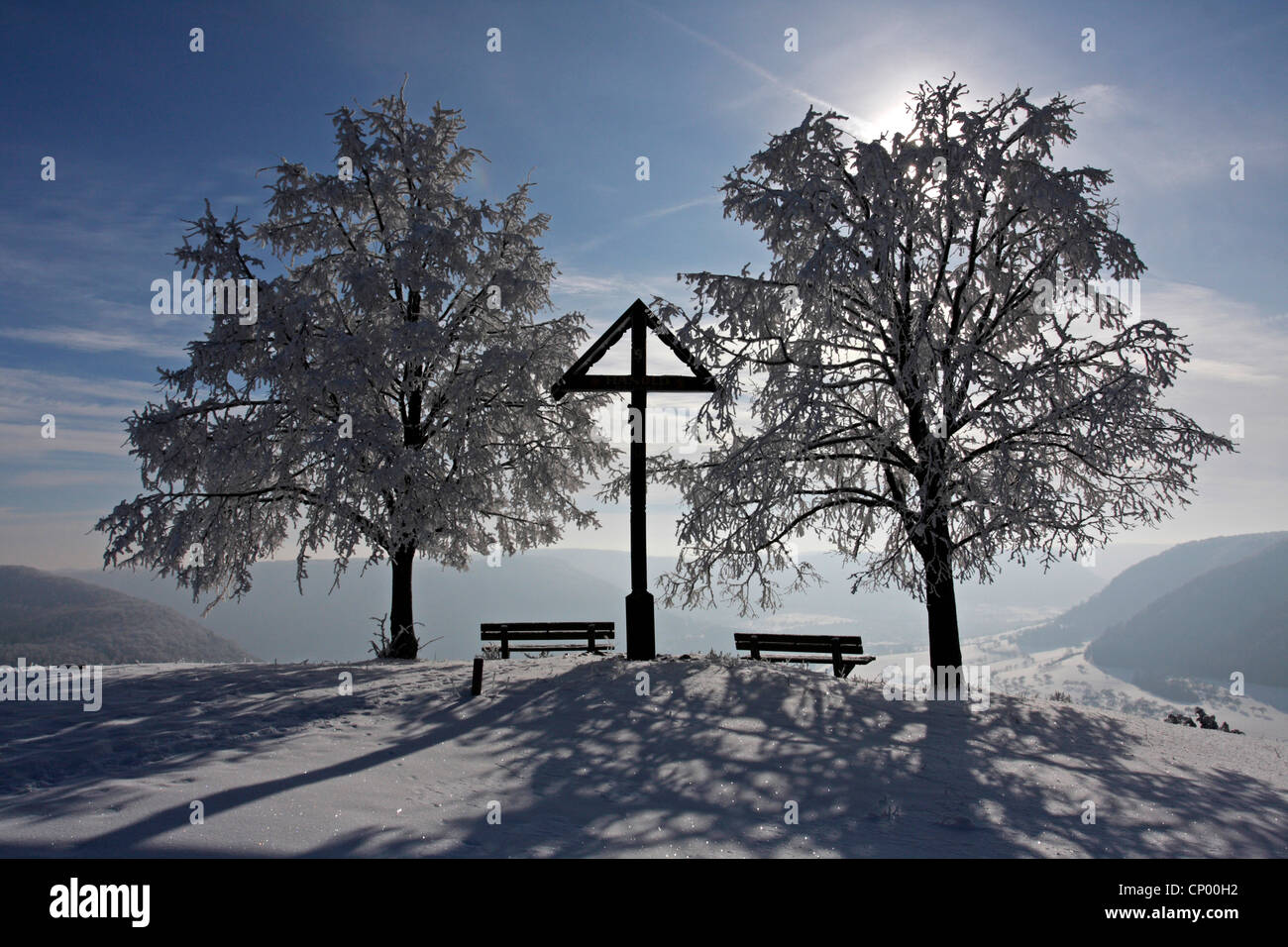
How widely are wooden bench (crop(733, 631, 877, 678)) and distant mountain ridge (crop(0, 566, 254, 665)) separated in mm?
109695

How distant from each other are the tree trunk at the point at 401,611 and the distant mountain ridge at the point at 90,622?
105 m

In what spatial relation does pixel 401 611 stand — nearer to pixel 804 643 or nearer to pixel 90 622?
pixel 804 643

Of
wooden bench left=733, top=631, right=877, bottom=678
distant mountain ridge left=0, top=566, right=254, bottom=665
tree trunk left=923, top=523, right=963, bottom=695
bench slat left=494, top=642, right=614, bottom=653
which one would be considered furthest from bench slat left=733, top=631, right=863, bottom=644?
distant mountain ridge left=0, top=566, right=254, bottom=665

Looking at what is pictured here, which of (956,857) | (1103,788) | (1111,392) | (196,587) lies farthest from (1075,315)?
(196,587)

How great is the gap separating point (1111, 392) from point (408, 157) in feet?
45.5

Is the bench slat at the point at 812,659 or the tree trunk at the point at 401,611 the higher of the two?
the tree trunk at the point at 401,611

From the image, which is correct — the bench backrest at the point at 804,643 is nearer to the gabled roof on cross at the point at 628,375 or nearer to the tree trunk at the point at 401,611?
the gabled roof on cross at the point at 628,375

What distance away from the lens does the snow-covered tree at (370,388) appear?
13234 millimetres

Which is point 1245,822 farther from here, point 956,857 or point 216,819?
point 216,819

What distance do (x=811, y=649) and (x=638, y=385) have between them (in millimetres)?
6118

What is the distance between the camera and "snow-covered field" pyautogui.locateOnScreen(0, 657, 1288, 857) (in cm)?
537

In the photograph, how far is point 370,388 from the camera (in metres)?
13.7

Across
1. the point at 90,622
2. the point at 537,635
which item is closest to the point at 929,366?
the point at 537,635

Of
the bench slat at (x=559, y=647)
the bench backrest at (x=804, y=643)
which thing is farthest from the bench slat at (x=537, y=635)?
the bench backrest at (x=804, y=643)
